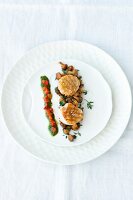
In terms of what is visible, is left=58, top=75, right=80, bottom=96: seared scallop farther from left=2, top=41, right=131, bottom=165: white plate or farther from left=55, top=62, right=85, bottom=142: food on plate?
left=2, top=41, right=131, bottom=165: white plate

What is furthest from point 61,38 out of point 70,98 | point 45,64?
point 70,98

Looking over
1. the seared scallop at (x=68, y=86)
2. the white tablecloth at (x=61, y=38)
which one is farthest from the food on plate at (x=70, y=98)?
the white tablecloth at (x=61, y=38)

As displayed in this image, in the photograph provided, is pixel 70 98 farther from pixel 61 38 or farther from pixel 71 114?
pixel 61 38

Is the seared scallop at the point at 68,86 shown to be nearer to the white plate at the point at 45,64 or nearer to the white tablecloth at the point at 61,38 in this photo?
the white plate at the point at 45,64

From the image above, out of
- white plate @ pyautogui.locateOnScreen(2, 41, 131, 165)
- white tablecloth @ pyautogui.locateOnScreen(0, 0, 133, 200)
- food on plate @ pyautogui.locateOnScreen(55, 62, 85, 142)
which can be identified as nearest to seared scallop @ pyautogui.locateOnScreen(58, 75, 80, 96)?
food on plate @ pyautogui.locateOnScreen(55, 62, 85, 142)

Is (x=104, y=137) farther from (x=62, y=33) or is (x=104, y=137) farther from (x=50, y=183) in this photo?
(x=62, y=33)

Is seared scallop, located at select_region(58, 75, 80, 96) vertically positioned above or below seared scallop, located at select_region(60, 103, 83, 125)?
above

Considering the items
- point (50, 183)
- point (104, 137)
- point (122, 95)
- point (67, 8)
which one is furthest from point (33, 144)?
point (67, 8)
